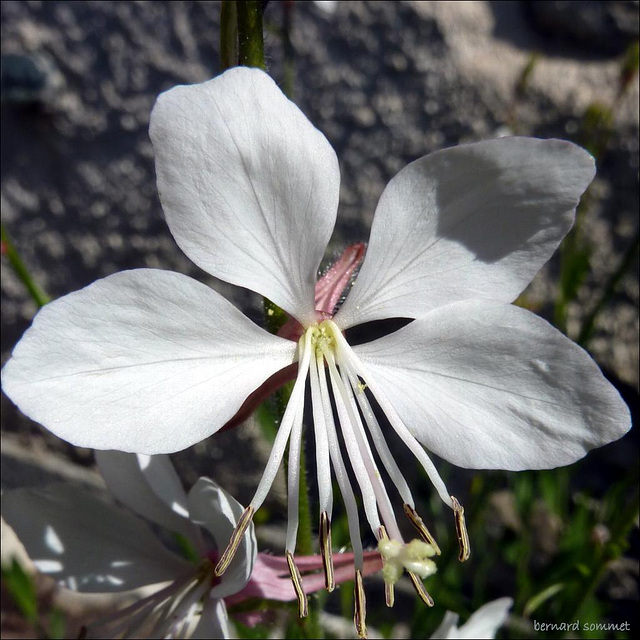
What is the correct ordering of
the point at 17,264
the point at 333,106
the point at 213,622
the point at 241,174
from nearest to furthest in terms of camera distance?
1. the point at 241,174
2. the point at 213,622
3. the point at 17,264
4. the point at 333,106

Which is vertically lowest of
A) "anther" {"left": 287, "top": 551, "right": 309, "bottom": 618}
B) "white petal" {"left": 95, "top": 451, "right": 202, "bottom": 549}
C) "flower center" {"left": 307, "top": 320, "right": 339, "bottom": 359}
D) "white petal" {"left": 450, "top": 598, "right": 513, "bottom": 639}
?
"white petal" {"left": 450, "top": 598, "right": 513, "bottom": 639}

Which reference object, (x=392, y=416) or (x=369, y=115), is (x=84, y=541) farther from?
(x=369, y=115)

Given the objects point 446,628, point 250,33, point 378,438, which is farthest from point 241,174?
point 446,628

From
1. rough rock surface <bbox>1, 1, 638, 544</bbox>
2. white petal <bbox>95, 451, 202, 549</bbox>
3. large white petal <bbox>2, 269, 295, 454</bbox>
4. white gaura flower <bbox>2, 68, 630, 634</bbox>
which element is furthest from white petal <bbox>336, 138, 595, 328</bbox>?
rough rock surface <bbox>1, 1, 638, 544</bbox>

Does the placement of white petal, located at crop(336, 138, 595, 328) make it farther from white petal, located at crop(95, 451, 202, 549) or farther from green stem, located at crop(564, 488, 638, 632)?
green stem, located at crop(564, 488, 638, 632)

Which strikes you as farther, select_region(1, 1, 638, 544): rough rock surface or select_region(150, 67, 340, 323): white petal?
select_region(1, 1, 638, 544): rough rock surface
